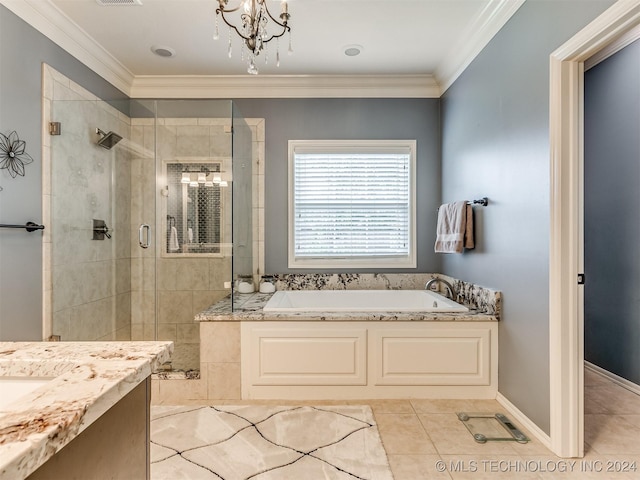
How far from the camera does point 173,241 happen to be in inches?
106

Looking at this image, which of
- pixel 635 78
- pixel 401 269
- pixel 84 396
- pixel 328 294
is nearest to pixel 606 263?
pixel 635 78

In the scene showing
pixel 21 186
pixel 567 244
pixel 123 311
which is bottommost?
pixel 123 311

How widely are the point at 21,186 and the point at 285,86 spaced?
2216 millimetres

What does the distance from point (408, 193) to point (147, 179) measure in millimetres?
2331

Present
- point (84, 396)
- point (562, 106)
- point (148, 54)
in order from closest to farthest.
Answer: point (84, 396)
point (562, 106)
point (148, 54)

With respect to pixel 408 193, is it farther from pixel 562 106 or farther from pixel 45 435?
pixel 45 435

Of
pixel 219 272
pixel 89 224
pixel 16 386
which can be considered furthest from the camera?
pixel 219 272

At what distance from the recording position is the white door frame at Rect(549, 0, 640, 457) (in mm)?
1714

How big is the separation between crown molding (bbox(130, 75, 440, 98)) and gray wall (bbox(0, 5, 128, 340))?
1.01m

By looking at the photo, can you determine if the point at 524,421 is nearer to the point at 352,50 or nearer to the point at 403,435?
the point at 403,435

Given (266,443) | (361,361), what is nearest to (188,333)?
(266,443)

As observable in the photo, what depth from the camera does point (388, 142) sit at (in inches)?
133

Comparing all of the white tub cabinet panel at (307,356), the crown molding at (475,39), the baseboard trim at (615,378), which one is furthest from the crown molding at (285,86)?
the baseboard trim at (615,378)

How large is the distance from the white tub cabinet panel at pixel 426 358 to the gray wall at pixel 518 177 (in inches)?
7.5
